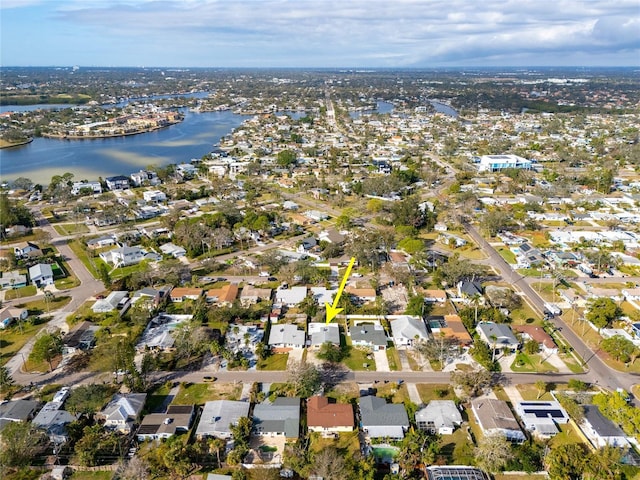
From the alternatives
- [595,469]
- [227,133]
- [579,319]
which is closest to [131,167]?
[227,133]

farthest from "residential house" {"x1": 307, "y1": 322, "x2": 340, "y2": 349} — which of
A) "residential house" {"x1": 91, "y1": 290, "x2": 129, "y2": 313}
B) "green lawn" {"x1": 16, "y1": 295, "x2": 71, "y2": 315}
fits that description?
"green lawn" {"x1": 16, "y1": 295, "x2": 71, "y2": 315}

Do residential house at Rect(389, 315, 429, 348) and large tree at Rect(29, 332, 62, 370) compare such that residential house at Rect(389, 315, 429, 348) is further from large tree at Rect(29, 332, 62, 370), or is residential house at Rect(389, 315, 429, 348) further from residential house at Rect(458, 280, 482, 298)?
large tree at Rect(29, 332, 62, 370)

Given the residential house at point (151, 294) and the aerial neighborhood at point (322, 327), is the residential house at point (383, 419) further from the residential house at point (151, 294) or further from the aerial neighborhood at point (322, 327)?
the residential house at point (151, 294)

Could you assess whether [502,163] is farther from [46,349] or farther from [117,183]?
[46,349]

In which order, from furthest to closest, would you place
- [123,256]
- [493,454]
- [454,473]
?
[123,256] → [493,454] → [454,473]

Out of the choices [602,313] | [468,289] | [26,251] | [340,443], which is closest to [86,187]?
[26,251]

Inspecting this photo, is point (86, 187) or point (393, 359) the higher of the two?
point (86, 187)

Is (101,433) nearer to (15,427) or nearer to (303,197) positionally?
(15,427)

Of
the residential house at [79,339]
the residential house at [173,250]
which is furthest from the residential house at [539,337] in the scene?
the residential house at [173,250]
